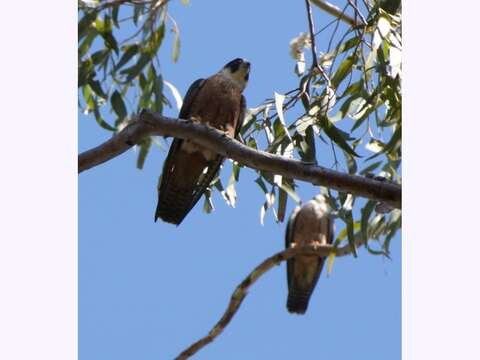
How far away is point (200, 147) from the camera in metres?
2.84

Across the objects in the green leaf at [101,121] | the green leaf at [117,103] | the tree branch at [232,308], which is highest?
the green leaf at [117,103]

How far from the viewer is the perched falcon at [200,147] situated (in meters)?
2.87

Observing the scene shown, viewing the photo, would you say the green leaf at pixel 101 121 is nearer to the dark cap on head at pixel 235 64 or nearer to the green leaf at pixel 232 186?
the green leaf at pixel 232 186

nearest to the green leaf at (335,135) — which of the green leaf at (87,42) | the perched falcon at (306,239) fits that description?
the green leaf at (87,42)

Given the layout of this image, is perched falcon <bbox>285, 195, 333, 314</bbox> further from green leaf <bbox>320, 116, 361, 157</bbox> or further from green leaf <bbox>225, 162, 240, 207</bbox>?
green leaf <bbox>320, 116, 361, 157</bbox>

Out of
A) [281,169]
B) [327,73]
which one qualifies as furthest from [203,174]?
[281,169]

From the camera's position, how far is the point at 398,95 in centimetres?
228

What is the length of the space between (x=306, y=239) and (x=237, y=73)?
193 cm

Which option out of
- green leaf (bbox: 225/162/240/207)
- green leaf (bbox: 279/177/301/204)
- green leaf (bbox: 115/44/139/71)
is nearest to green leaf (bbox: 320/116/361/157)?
green leaf (bbox: 279/177/301/204)

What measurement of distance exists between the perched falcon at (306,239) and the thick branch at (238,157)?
109 inches

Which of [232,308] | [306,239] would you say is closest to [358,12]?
[232,308]
